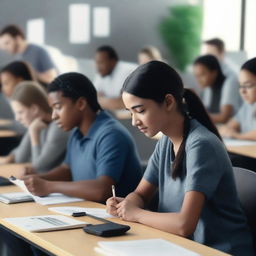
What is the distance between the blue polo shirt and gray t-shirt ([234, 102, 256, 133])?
209cm

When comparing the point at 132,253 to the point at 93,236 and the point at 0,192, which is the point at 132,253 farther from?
the point at 0,192

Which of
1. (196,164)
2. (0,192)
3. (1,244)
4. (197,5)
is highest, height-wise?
(197,5)

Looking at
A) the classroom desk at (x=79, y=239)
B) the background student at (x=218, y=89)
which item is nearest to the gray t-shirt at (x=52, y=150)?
the classroom desk at (x=79, y=239)

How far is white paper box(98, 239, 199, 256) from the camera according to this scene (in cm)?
185

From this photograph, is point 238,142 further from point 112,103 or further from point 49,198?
point 112,103

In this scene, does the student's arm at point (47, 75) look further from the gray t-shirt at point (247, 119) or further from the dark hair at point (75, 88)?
the dark hair at point (75, 88)

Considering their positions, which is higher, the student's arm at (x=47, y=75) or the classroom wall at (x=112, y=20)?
the classroom wall at (x=112, y=20)

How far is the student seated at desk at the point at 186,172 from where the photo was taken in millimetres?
2219

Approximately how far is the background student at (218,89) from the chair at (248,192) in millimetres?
3689

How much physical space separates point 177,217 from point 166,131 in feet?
1.14

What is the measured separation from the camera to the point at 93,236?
212 cm

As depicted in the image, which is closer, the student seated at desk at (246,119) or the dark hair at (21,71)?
the student seated at desk at (246,119)

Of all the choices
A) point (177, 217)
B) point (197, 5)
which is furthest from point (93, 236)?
point (197, 5)

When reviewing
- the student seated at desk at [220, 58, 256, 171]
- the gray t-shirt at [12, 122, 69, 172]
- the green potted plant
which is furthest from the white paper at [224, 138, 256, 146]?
the green potted plant
